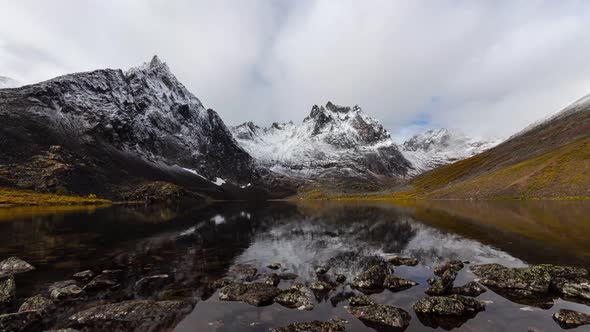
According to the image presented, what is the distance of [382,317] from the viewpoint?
21.5 metres

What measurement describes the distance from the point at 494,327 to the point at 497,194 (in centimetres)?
16813

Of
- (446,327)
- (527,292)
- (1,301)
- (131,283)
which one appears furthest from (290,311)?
(1,301)

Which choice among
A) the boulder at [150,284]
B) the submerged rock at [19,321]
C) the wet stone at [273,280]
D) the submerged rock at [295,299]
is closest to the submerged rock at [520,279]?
the submerged rock at [295,299]

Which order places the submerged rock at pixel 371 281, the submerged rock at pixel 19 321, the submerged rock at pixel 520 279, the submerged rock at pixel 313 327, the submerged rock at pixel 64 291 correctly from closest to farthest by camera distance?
the submerged rock at pixel 19 321, the submerged rock at pixel 313 327, the submerged rock at pixel 520 279, the submerged rock at pixel 64 291, the submerged rock at pixel 371 281

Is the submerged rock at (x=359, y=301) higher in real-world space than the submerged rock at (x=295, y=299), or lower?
lower

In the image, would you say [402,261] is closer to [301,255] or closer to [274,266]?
[301,255]

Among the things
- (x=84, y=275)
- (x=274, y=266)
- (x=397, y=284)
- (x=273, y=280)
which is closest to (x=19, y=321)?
(x=84, y=275)

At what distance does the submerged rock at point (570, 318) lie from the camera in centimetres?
2000

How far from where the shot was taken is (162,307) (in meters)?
24.0

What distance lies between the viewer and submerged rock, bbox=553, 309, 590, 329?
20000mm

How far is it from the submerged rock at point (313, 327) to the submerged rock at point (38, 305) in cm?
1605

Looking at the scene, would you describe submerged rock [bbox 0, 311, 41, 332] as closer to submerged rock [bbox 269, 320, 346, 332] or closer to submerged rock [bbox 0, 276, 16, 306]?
submerged rock [bbox 0, 276, 16, 306]

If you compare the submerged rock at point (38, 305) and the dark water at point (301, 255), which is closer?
the dark water at point (301, 255)

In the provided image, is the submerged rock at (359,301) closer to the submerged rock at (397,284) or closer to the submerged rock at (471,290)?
the submerged rock at (397,284)
